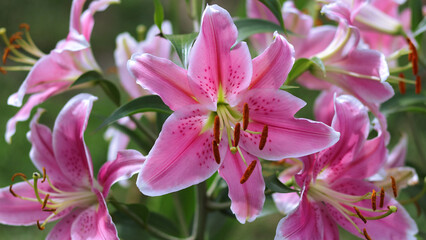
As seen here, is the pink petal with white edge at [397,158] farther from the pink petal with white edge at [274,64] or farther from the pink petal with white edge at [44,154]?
the pink petal with white edge at [44,154]

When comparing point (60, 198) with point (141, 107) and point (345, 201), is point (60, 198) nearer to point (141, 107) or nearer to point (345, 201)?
point (141, 107)

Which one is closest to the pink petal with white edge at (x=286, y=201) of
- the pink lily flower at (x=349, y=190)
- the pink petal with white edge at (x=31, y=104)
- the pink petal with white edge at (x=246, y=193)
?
the pink lily flower at (x=349, y=190)

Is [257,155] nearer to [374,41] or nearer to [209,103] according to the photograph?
[209,103]

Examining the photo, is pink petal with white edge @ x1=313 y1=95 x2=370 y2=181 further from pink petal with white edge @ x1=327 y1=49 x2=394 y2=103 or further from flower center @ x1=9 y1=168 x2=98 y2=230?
flower center @ x1=9 y1=168 x2=98 y2=230

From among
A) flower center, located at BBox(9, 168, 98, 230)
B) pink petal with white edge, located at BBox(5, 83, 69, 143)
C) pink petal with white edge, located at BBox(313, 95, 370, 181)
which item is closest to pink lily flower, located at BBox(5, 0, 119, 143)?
pink petal with white edge, located at BBox(5, 83, 69, 143)

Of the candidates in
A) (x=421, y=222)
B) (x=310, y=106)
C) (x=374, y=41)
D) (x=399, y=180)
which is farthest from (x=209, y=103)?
(x=310, y=106)
